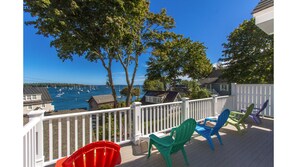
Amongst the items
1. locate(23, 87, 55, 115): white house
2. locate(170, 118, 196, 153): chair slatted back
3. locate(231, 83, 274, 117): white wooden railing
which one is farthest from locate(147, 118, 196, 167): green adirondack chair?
locate(23, 87, 55, 115): white house

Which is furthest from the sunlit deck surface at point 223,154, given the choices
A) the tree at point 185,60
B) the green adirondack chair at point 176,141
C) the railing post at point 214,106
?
the tree at point 185,60

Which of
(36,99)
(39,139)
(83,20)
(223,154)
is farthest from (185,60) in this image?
(36,99)

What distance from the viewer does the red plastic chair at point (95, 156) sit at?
1730 mm

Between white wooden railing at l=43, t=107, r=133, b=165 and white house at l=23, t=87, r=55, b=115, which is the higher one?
white wooden railing at l=43, t=107, r=133, b=165

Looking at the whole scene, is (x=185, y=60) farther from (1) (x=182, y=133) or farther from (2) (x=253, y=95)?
(1) (x=182, y=133)

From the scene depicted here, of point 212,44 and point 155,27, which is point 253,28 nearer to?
point 212,44

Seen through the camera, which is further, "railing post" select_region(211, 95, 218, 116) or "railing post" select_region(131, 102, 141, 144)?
"railing post" select_region(211, 95, 218, 116)

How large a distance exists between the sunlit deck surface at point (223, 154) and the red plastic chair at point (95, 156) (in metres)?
1.07

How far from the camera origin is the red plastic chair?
1.73m

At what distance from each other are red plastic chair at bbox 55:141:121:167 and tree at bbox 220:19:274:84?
14.9 meters

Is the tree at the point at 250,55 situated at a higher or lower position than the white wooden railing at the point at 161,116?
higher

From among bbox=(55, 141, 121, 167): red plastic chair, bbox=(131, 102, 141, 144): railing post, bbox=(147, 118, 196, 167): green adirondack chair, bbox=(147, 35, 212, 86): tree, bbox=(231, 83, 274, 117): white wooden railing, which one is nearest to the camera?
bbox=(55, 141, 121, 167): red plastic chair

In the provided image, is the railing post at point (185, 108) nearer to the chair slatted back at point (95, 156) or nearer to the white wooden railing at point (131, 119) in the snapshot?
the white wooden railing at point (131, 119)

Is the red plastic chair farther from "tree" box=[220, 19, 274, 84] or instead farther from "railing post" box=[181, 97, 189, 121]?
"tree" box=[220, 19, 274, 84]
